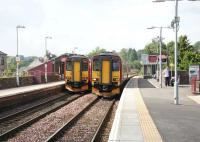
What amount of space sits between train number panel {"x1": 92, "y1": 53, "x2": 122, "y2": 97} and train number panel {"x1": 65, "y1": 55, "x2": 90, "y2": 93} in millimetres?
4424

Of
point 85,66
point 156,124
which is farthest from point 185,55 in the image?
point 156,124

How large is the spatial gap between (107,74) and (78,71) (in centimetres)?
531

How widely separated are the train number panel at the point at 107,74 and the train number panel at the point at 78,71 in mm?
4424

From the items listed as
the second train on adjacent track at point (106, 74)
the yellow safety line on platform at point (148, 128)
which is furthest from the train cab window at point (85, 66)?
the yellow safety line on platform at point (148, 128)

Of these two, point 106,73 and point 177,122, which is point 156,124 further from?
point 106,73

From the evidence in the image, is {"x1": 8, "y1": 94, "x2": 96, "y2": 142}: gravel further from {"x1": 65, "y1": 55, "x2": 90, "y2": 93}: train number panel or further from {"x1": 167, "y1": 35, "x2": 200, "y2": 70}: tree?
{"x1": 167, "y1": 35, "x2": 200, "y2": 70}: tree

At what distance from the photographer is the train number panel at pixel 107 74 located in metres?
30.0

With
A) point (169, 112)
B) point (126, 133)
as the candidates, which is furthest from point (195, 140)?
point (169, 112)

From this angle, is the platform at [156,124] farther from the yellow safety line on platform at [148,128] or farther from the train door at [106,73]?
the train door at [106,73]

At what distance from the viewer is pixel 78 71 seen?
3491 centimetres

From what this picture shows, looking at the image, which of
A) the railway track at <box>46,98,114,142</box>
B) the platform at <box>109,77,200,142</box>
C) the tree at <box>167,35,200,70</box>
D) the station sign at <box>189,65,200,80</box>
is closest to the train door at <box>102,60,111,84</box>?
the railway track at <box>46,98,114,142</box>

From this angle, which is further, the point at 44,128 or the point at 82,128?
the point at 82,128

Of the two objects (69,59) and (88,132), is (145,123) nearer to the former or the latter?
(88,132)

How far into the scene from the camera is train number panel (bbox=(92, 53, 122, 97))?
30016mm
